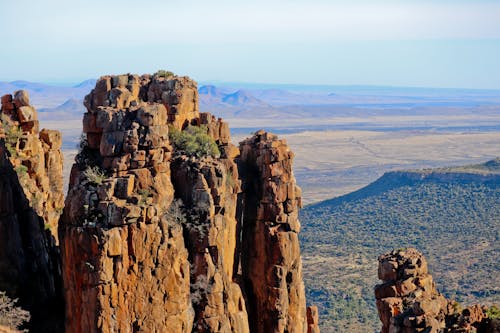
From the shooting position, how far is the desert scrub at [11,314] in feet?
136

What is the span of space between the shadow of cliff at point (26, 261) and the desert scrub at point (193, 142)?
9486 millimetres

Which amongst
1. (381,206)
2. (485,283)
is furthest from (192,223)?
(381,206)

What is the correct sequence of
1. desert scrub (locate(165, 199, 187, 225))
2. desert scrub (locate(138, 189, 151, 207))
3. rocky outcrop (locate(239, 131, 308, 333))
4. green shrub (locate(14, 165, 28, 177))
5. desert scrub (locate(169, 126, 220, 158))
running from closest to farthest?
desert scrub (locate(138, 189, 151, 207)) → desert scrub (locate(165, 199, 187, 225)) → desert scrub (locate(169, 126, 220, 158)) → rocky outcrop (locate(239, 131, 308, 333)) → green shrub (locate(14, 165, 28, 177))

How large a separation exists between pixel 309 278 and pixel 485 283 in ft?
72.0

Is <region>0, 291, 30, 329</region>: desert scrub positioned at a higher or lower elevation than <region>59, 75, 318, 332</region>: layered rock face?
lower

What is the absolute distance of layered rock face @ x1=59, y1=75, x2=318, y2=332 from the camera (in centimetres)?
3838

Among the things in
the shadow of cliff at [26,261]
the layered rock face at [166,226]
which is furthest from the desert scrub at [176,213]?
the shadow of cliff at [26,261]

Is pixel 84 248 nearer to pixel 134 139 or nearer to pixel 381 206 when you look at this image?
pixel 134 139

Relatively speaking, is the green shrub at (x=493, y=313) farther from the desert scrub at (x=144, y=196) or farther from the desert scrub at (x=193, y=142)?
the desert scrub at (x=193, y=142)

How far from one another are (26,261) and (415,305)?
21.5 metres

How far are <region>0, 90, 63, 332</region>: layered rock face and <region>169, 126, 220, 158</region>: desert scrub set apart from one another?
950 cm

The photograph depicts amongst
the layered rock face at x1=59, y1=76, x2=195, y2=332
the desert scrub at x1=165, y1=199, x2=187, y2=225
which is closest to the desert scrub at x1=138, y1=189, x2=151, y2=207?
the layered rock face at x1=59, y1=76, x2=195, y2=332

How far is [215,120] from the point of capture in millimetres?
46562

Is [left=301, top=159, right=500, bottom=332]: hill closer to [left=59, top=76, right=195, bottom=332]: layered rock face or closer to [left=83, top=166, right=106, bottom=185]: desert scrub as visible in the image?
[left=59, top=76, right=195, bottom=332]: layered rock face
